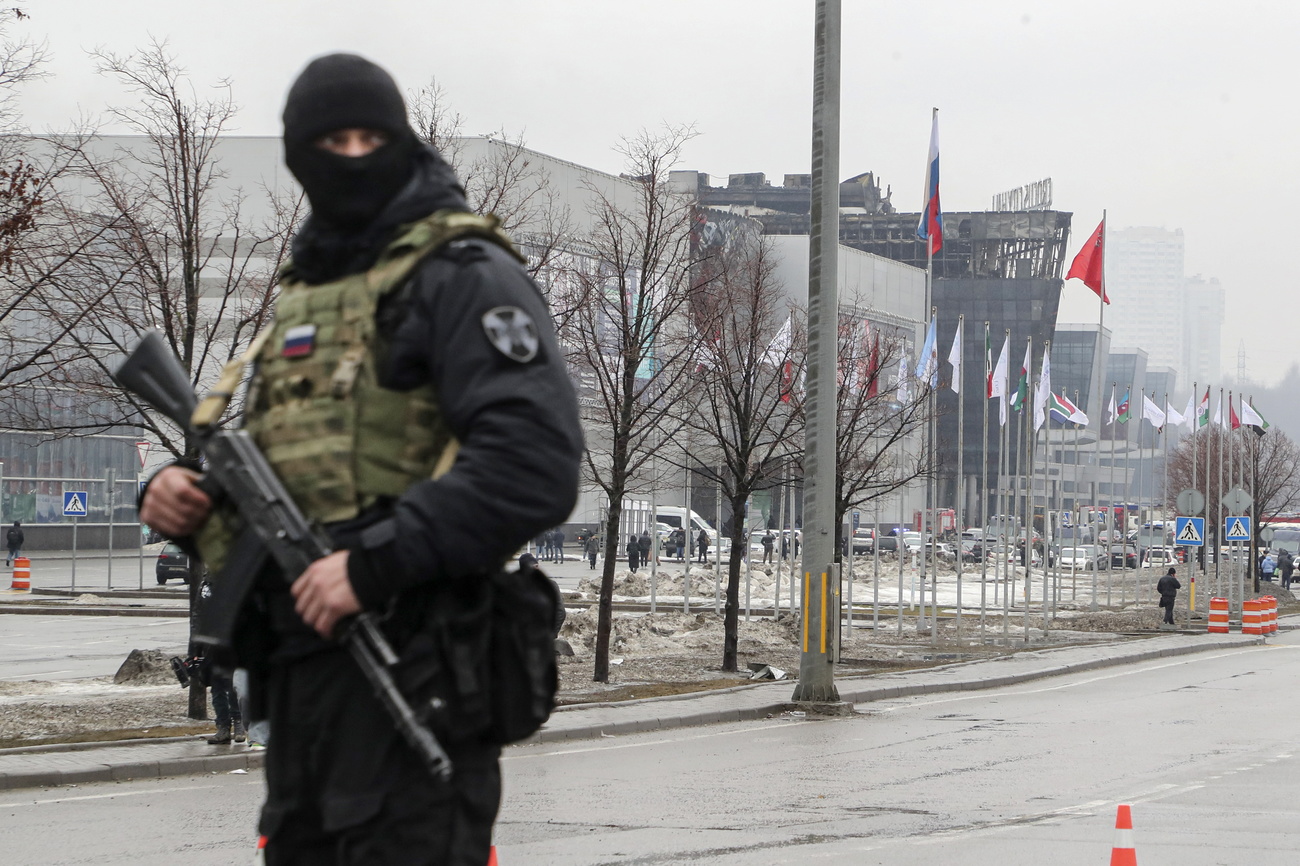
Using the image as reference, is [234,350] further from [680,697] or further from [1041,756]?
[1041,756]

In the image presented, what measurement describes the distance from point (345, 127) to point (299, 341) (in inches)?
15.7

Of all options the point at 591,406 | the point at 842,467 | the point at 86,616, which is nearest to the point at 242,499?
the point at 591,406

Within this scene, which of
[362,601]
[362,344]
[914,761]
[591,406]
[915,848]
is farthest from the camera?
[591,406]

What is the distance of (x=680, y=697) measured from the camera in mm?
18734

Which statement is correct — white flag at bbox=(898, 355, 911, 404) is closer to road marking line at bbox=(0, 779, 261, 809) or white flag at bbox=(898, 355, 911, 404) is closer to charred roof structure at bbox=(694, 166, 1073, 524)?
road marking line at bbox=(0, 779, 261, 809)

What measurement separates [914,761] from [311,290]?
1142cm

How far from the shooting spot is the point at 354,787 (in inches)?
105

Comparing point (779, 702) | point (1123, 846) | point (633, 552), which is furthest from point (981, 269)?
point (1123, 846)

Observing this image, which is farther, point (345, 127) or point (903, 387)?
point (903, 387)

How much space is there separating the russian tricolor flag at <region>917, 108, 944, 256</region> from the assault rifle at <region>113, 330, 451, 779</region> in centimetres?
2869

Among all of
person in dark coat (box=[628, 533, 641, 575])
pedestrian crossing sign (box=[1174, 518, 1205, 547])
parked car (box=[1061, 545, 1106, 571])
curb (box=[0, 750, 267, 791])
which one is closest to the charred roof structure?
parked car (box=[1061, 545, 1106, 571])

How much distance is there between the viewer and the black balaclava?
290cm

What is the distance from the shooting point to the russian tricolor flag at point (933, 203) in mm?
31031

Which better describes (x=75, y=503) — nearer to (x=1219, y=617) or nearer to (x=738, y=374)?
(x=738, y=374)
